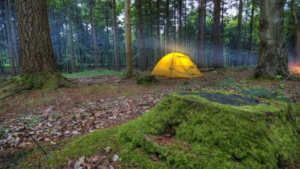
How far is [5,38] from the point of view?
20609 mm

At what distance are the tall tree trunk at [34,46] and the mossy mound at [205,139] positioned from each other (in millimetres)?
4852

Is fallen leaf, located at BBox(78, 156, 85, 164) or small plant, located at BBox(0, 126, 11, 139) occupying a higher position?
fallen leaf, located at BBox(78, 156, 85, 164)

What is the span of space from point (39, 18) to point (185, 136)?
21.8 ft

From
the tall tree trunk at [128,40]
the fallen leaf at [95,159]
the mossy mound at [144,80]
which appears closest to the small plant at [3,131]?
the fallen leaf at [95,159]

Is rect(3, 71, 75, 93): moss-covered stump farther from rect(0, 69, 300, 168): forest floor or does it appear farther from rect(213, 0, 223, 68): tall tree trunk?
rect(213, 0, 223, 68): tall tree trunk

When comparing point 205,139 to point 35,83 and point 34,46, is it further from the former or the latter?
point 34,46

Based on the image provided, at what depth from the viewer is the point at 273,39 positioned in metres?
5.80

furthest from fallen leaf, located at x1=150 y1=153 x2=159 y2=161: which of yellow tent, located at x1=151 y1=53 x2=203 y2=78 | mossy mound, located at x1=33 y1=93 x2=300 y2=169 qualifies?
yellow tent, located at x1=151 y1=53 x2=203 y2=78

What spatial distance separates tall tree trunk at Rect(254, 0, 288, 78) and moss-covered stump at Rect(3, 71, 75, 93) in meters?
8.32

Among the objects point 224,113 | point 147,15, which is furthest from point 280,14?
point 147,15

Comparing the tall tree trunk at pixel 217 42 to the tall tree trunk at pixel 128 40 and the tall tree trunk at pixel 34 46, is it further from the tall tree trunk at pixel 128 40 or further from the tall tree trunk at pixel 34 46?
the tall tree trunk at pixel 34 46

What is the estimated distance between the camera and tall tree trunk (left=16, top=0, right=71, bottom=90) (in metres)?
5.24

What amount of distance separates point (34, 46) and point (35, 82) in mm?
1329

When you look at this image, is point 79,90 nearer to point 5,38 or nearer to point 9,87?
point 9,87
